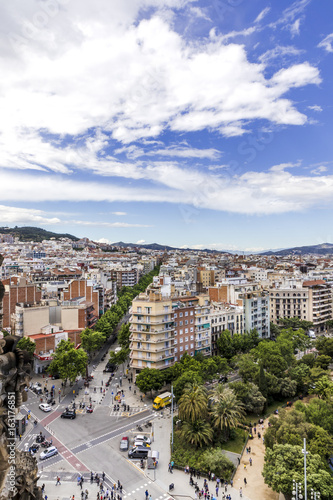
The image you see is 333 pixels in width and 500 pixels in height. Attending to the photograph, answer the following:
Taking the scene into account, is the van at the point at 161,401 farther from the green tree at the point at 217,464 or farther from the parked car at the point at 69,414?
the green tree at the point at 217,464

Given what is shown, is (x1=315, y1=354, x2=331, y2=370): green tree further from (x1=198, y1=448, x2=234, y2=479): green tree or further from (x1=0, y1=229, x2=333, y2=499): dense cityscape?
(x1=198, y1=448, x2=234, y2=479): green tree

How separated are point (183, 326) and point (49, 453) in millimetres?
25564

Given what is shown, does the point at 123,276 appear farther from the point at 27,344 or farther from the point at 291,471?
the point at 291,471

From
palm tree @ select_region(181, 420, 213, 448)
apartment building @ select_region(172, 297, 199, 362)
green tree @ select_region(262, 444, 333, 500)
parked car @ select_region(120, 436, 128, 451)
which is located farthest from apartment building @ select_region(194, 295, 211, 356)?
green tree @ select_region(262, 444, 333, 500)

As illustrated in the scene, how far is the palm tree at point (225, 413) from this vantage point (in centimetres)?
3158

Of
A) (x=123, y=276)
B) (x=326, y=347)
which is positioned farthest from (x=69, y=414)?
(x=123, y=276)

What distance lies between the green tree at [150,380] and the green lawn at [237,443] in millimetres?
10363

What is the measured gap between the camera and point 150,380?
133 feet

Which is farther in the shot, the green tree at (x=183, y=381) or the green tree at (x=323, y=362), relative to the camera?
the green tree at (x=323, y=362)

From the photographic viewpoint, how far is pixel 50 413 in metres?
37.7

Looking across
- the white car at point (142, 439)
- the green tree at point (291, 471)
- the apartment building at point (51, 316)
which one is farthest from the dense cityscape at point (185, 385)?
the white car at point (142, 439)

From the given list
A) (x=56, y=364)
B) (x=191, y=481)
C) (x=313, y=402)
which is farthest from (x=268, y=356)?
(x=56, y=364)

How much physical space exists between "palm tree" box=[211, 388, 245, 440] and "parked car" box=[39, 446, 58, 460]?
1422 cm

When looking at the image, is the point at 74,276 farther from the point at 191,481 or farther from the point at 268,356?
the point at 191,481
